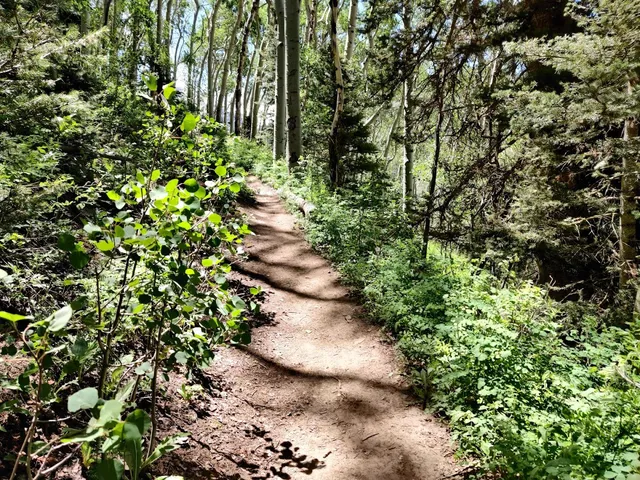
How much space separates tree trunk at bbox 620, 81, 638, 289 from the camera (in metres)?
4.27

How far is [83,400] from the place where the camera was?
102 centimetres

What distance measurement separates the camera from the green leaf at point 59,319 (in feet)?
3.78

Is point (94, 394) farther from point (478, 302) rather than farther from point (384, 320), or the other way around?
point (384, 320)

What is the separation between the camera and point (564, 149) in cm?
561

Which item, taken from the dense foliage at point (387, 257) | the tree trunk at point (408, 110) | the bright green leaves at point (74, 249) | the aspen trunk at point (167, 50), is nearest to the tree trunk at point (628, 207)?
the dense foliage at point (387, 257)

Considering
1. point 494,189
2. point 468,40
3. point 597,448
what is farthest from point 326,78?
point 597,448

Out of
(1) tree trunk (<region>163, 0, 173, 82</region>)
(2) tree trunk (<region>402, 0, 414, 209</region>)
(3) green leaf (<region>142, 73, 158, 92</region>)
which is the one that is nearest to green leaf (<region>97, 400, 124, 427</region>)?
(3) green leaf (<region>142, 73, 158, 92</region>)

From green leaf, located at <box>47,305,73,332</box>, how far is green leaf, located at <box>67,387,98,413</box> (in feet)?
0.74

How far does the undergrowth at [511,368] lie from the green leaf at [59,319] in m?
2.23

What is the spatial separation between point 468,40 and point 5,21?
6938mm

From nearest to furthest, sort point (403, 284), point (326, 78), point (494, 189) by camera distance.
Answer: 1. point (403, 284)
2. point (494, 189)
3. point (326, 78)

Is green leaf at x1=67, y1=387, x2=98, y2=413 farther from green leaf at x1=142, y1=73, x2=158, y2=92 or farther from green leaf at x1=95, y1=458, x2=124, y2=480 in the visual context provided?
green leaf at x1=142, y1=73, x2=158, y2=92

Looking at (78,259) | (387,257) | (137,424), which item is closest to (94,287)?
(78,259)

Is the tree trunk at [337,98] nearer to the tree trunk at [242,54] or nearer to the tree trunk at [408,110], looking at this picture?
the tree trunk at [408,110]
